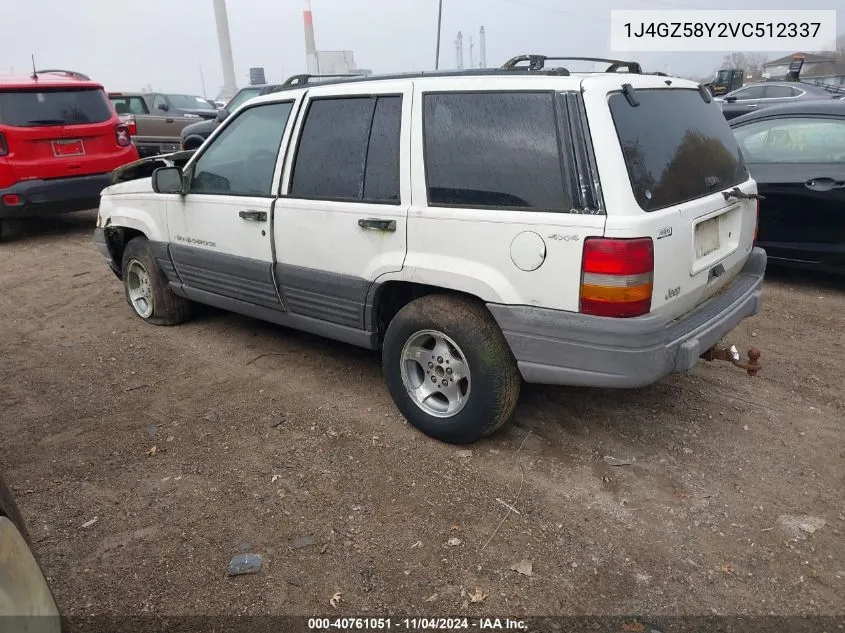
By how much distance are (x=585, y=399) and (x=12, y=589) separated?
3.02 m

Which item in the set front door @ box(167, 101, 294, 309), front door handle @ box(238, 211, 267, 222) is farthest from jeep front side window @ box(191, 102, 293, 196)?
front door handle @ box(238, 211, 267, 222)

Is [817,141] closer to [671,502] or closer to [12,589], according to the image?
[671,502]

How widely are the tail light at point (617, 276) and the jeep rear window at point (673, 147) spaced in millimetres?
216

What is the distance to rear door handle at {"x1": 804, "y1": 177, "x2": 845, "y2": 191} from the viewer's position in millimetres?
5055

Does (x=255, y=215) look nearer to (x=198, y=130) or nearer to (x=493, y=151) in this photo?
(x=493, y=151)

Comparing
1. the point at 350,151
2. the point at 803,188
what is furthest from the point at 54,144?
the point at 803,188

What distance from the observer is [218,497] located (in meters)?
2.99

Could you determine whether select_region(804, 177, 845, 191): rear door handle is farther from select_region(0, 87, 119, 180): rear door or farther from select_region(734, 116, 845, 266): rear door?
select_region(0, 87, 119, 180): rear door

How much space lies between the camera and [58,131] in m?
7.67

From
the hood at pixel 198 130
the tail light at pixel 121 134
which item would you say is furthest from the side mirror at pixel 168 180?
the hood at pixel 198 130

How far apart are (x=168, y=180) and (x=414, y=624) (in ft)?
10.9

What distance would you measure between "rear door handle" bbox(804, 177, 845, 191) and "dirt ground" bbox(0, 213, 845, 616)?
1.21m

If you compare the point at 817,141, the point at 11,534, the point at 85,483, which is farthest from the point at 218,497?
the point at 817,141

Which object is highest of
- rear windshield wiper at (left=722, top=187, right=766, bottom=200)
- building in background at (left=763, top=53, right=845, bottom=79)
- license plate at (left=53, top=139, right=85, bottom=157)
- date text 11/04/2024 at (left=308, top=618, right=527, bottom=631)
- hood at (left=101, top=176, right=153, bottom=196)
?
building in background at (left=763, top=53, right=845, bottom=79)
